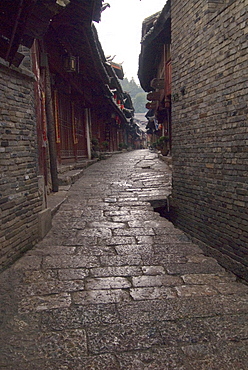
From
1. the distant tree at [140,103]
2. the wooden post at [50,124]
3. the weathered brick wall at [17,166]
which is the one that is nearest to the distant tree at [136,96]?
the distant tree at [140,103]

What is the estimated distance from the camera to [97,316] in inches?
107

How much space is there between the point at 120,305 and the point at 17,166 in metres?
2.15

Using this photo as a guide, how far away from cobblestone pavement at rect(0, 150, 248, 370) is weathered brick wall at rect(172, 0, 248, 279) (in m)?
0.75

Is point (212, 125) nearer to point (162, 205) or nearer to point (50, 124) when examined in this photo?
point (162, 205)

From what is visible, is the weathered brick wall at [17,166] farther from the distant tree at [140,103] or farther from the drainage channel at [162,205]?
the distant tree at [140,103]

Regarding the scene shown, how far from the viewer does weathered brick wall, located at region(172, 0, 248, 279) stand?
439 cm

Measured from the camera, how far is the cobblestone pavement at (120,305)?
223 centimetres

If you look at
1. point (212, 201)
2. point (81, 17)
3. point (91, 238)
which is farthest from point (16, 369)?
point (81, 17)

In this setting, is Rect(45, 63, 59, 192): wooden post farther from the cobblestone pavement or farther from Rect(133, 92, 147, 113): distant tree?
Rect(133, 92, 147, 113): distant tree

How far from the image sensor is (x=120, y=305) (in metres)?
2.90

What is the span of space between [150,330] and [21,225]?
7.24 feet

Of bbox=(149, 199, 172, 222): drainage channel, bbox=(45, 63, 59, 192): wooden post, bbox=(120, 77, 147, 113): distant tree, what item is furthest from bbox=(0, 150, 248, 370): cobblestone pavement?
bbox=(120, 77, 147, 113): distant tree

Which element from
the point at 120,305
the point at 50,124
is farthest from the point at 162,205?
the point at 120,305

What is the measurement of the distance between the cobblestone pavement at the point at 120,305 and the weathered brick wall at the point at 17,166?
317 millimetres
